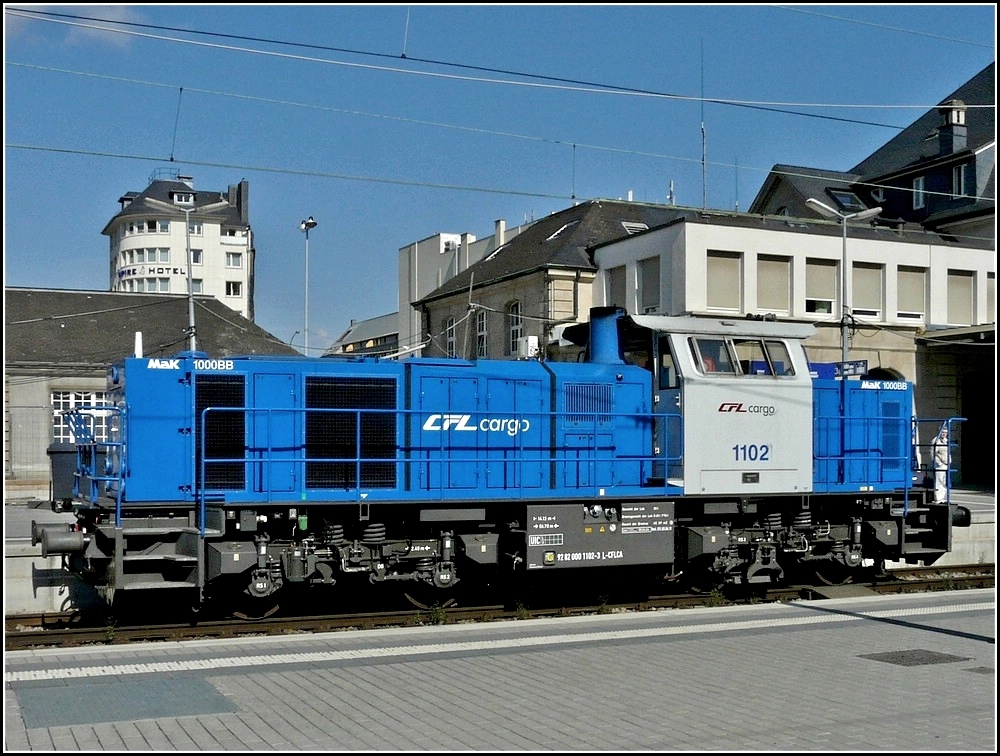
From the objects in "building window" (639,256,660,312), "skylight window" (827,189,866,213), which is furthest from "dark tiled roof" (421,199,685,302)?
"skylight window" (827,189,866,213)

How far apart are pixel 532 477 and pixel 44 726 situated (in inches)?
268

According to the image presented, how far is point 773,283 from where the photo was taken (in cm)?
3338

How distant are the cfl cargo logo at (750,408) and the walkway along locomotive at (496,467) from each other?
28mm

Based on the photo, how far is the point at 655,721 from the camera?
703 cm

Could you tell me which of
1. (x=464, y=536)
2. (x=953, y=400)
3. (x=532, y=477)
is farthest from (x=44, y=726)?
(x=953, y=400)

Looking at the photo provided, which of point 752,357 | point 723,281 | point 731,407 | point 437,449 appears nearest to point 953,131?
point 723,281

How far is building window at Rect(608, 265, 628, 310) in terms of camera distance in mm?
35094

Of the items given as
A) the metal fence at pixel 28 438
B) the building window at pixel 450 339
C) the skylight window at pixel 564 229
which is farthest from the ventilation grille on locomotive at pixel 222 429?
the building window at pixel 450 339

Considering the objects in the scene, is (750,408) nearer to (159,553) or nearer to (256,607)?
(256,607)

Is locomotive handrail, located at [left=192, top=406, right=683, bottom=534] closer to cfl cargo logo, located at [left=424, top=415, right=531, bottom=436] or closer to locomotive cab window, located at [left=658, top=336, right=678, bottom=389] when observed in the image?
cfl cargo logo, located at [left=424, top=415, right=531, bottom=436]

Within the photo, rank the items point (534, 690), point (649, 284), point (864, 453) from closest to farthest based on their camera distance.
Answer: point (534, 690) < point (864, 453) < point (649, 284)

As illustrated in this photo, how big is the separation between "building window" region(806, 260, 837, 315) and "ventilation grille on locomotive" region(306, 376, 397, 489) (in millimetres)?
24942

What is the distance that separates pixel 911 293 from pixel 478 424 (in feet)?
90.4

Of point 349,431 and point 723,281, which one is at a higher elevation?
point 723,281
